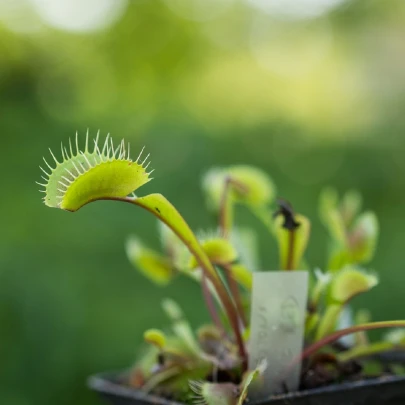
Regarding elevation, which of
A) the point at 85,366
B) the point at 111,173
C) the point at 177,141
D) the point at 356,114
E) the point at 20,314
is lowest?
the point at 85,366

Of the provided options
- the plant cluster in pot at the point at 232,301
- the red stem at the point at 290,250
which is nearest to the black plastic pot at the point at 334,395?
the plant cluster in pot at the point at 232,301

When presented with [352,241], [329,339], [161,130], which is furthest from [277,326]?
[161,130]

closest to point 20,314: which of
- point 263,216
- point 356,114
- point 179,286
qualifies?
point 179,286

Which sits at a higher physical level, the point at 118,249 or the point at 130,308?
the point at 118,249

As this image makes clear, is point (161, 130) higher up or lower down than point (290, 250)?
higher up

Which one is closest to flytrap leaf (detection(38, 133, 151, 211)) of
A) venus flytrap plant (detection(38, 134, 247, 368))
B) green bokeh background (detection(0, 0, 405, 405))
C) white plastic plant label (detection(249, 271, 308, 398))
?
venus flytrap plant (detection(38, 134, 247, 368))

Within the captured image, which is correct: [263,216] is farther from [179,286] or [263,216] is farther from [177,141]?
[177,141]

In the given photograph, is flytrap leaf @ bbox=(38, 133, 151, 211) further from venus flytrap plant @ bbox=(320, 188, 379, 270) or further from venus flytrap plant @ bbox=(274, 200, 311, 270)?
venus flytrap plant @ bbox=(320, 188, 379, 270)

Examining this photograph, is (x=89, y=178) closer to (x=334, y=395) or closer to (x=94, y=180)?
(x=94, y=180)
